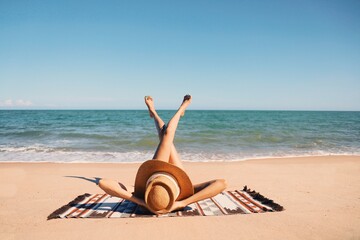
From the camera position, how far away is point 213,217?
147 inches

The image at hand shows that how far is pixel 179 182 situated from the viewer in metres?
3.60

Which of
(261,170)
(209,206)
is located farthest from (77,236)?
(261,170)

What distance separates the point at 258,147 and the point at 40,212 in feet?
33.1

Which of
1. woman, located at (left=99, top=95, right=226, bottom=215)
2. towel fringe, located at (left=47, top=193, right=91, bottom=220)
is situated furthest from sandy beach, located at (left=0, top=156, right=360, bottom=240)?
woman, located at (left=99, top=95, right=226, bottom=215)

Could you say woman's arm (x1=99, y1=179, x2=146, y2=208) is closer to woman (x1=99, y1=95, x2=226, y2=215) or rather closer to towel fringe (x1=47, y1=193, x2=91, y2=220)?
woman (x1=99, y1=95, x2=226, y2=215)

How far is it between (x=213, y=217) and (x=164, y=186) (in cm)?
98

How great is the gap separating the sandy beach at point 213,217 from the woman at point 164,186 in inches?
10.9

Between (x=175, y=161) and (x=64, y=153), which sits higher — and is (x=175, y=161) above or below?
above

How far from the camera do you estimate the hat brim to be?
346cm

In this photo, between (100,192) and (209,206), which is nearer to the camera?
(209,206)

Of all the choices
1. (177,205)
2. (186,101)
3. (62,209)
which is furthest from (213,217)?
(62,209)

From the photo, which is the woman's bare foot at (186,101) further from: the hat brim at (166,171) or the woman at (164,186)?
the hat brim at (166,171)

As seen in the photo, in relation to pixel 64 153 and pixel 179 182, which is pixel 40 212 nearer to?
pixel 179 182

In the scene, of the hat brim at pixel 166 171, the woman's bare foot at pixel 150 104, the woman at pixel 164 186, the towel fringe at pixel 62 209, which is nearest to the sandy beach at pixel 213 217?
the towel fringe at pixel 62 209
